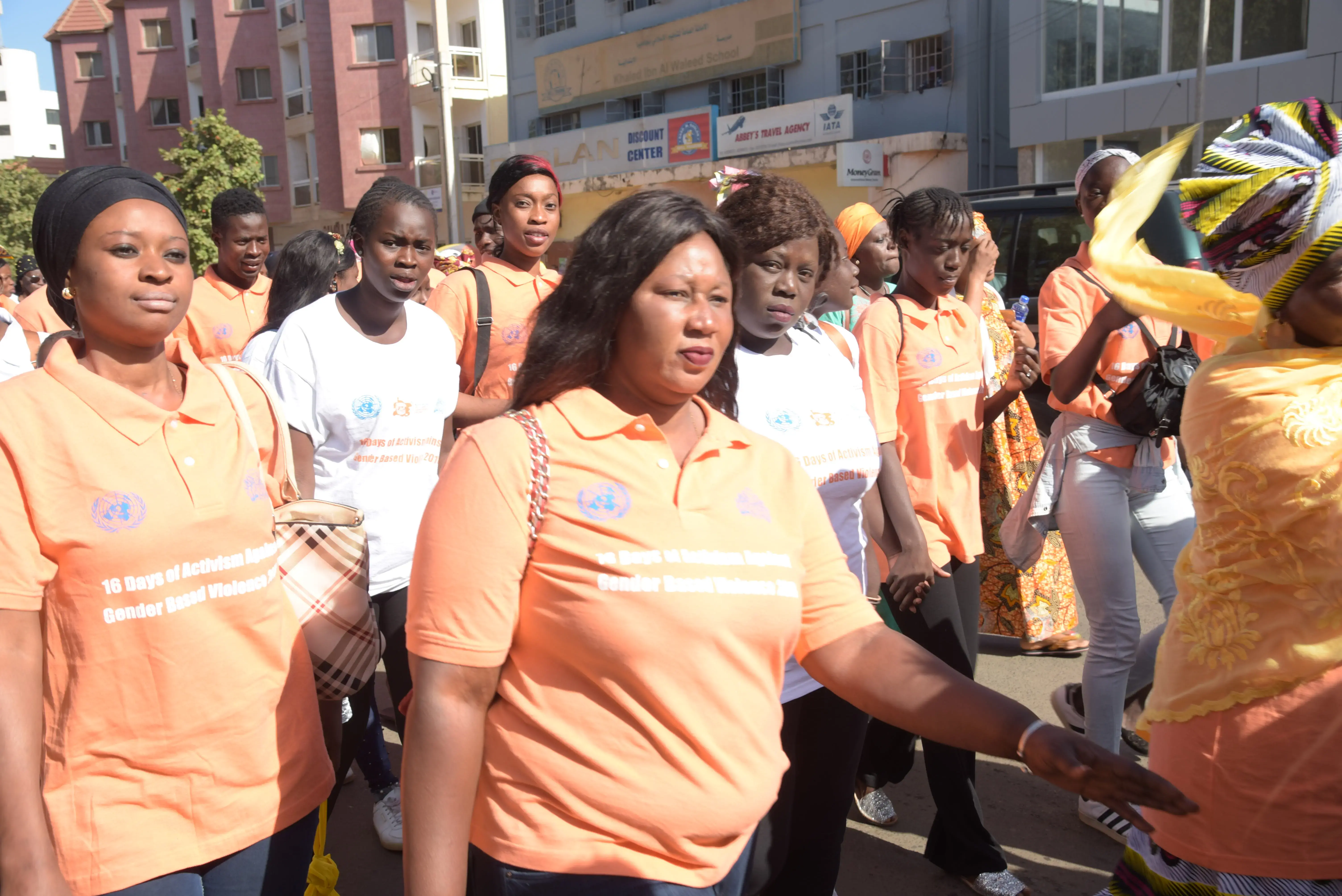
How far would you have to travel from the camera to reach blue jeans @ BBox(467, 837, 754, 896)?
1.79 meters

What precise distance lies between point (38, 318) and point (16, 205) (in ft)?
110

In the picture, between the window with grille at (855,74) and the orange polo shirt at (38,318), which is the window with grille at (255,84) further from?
the orange polo shirt at (38,318)

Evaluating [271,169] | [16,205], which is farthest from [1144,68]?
[16,205]

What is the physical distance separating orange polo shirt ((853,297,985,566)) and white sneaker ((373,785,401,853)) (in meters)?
2.09

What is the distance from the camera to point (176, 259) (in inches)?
90.4

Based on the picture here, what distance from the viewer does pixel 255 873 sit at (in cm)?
219

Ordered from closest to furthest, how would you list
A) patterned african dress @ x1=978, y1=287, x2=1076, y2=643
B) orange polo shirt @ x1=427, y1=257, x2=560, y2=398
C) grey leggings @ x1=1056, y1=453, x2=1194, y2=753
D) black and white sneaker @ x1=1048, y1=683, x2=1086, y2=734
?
grey leggings @ x1=1056, y1=453, x2=1194, y2=753, black and white sneaker @ x1=1048, y1=683, x2=1086, y2=734, orange polo shirt @ x1=427, y1=257, x2=560, y2=398, patterned african dress @ x1=978, y1=287, x2=1076, y2=643

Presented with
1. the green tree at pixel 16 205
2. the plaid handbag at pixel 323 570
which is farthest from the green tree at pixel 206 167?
the plaid handbag at pixel 323 570

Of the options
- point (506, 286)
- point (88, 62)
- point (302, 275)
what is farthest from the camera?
point (88, 62)

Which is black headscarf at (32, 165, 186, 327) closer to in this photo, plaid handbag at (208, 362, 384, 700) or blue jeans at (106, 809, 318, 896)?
plaid handbag at (208, 362, 384, 700)

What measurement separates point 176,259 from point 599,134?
28.6 metres

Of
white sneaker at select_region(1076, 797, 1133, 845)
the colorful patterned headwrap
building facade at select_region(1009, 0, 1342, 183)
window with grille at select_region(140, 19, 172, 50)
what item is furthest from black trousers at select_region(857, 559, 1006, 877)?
window with grille at select_region(140, 19, 172, 50)

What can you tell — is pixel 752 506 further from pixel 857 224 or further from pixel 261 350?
pixel 857 224

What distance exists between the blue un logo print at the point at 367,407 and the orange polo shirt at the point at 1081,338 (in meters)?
2.25
